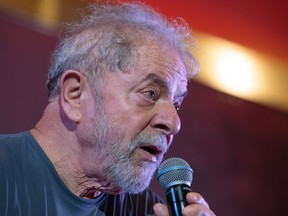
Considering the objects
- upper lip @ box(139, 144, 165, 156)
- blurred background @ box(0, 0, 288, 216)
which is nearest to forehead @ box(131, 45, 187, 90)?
upper lip @ box(139, 144, 165, 156)

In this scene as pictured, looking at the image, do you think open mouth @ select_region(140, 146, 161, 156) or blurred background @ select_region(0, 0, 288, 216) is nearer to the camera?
open mouth @ select_region(140, 146, 161, 156)

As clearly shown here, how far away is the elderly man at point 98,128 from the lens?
1.40m

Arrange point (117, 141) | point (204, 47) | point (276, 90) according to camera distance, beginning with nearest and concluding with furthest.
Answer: point (117, 141), point (204, 47), point (276, 90)

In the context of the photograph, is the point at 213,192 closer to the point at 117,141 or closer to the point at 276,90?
the point at 276,90

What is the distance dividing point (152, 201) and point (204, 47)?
960 mm

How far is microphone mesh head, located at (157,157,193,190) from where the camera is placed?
128 cm

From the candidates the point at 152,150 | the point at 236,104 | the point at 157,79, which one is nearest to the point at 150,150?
the point at 152,150

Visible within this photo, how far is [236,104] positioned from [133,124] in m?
1.14

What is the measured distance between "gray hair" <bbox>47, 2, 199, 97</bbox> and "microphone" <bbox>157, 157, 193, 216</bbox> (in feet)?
1.16

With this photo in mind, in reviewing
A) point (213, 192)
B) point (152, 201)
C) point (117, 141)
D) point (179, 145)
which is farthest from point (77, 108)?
point (213, 192)

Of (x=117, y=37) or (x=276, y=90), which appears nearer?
(x=117, y=37)

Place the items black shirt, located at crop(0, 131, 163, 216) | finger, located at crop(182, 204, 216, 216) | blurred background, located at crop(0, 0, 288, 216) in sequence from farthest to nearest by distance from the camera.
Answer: blurred background, located at crop(0, 0, 288, 216) < black shirt, located at crop(0, 131, 163, 216) < finger, located at crop(182, 204, 216, 216)

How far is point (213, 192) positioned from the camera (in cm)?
229

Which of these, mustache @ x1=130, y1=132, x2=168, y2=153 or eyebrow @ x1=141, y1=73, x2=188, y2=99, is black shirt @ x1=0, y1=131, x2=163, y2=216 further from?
eyebrow @ x1=141, y1=73, x2=188, y2=99
